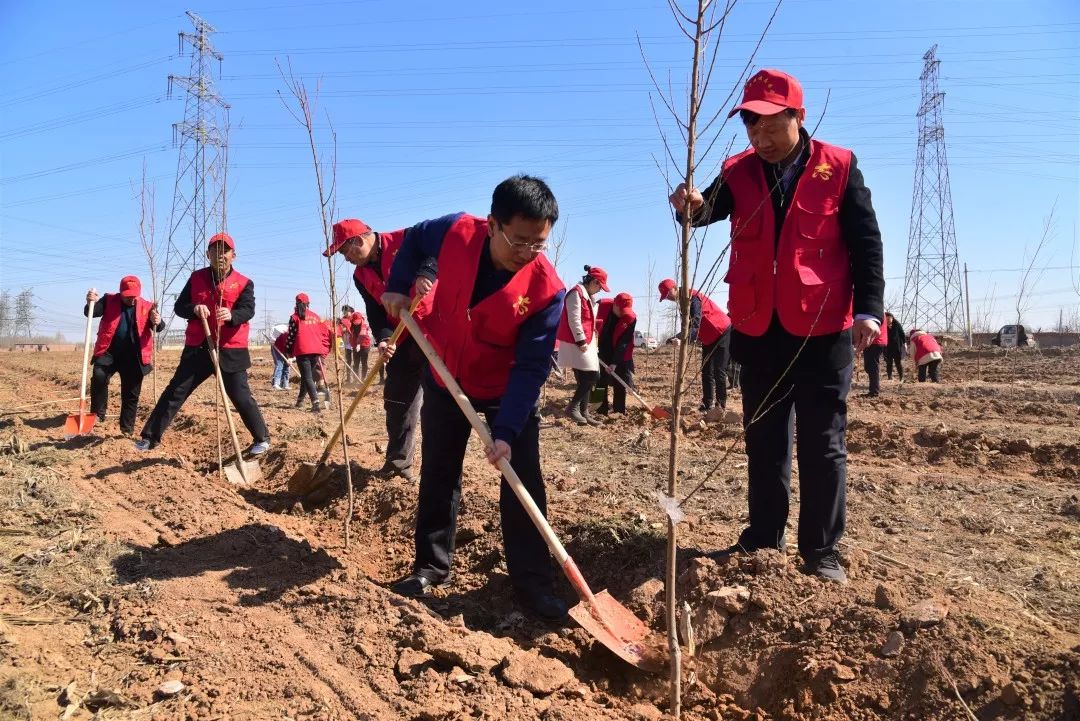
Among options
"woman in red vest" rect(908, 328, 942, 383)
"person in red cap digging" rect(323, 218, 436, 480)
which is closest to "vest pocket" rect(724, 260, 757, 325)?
"person in red cap digging" rect(323, 218, 436, 480)

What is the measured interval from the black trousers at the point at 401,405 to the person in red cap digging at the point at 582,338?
2.58 metres

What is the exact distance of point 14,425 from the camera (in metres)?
7.61

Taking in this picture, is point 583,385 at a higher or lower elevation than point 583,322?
lower

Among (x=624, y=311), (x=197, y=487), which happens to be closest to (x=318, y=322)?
(x=624, y=311)

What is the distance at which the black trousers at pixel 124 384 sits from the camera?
6945 millimetres

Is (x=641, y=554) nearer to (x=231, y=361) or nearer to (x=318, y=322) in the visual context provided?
(x=231, y=361)

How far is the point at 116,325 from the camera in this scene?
22.9 feet

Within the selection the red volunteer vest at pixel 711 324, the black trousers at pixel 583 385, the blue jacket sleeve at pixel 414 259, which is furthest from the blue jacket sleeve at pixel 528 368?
the black trousers at pixel 583 385

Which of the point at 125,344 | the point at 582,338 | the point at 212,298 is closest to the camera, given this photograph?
the point at 212,298

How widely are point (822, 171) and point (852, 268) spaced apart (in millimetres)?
385

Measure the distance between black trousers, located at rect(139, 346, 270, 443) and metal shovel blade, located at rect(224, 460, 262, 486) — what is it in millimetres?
341

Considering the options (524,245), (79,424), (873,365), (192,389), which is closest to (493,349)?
(524,245)

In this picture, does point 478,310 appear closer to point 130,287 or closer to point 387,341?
point 387,341

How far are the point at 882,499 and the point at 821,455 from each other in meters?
2.32
